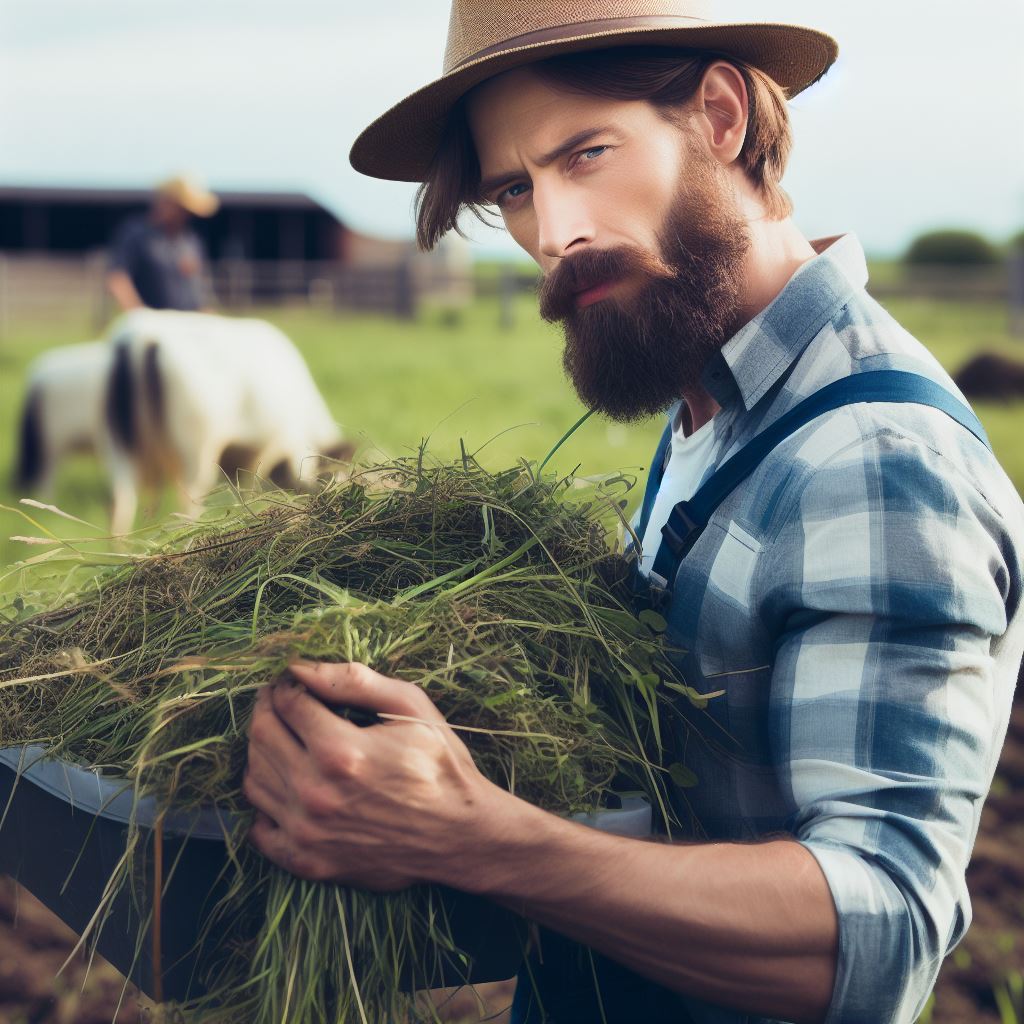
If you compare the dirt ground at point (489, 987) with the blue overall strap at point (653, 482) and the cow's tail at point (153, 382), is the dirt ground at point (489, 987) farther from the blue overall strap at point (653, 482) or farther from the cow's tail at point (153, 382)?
the cow's tail at point (153, 382)

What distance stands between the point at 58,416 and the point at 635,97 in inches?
305

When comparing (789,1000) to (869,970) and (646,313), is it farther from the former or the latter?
(646,313)

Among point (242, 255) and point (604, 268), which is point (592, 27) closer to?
point (604, 268)

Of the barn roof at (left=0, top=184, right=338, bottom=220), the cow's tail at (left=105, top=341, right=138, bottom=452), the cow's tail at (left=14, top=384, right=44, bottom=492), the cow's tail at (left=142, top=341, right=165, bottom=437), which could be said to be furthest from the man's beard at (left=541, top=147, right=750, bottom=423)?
the barn roof at (left=0, top=184, right=338, bottom=220)

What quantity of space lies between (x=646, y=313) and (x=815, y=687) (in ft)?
2.03

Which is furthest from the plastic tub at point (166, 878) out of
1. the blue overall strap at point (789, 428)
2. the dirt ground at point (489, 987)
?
the dirt ground at point (489, 987)

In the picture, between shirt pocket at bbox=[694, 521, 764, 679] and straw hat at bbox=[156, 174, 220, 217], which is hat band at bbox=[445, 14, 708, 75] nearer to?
shirt pocket at bbox=[694, 521, 764, 679]

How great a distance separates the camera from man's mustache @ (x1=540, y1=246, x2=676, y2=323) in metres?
1.60

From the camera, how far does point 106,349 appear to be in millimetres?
8203

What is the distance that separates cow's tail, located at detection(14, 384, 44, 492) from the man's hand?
26.7 feet

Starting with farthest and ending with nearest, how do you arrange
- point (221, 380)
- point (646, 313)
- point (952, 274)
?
point (952, 274) → point (221, 380) → point (646, 313)

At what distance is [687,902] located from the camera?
1.15 metres

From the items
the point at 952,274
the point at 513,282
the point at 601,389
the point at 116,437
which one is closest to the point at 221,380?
the point at 116,437

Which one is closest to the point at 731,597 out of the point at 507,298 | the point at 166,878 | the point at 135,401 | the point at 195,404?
the point at 166,878
